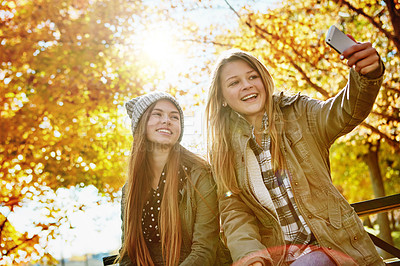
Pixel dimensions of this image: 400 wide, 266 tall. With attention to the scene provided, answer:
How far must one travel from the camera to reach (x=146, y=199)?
315cm

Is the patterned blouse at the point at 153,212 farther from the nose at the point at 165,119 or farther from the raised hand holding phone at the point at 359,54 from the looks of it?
the raised hand holding phone at the point at 359,54

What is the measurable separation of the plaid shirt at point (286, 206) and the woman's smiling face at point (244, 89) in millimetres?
121

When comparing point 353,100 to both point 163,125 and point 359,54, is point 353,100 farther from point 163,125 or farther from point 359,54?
point 163,125

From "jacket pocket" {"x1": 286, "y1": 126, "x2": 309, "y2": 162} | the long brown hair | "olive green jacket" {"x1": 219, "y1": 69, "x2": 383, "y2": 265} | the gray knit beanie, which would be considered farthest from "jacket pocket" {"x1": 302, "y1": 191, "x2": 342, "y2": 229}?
the gray knit beanie

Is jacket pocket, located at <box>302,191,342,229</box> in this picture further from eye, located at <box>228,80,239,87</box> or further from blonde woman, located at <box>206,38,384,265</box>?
eye, located at <box>228,80,239,87</box>

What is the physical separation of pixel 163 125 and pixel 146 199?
27.1 inches

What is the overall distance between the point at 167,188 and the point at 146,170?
38cm

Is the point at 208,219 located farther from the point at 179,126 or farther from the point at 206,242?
the point at 179,126

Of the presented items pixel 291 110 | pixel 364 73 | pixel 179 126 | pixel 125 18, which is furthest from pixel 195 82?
pixel 364 73

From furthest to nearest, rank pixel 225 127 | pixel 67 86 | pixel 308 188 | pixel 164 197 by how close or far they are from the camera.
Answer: pixel 67 86
pixel 164 197
pixel 225 127
pixel 308 188

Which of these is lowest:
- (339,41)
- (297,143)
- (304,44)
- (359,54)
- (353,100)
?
(297,143)

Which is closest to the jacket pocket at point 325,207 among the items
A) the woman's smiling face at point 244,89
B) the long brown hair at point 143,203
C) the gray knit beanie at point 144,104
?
the woman's smiling face at point 244,89

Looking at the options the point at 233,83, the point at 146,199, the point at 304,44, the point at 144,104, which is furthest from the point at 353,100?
the point at 304,44

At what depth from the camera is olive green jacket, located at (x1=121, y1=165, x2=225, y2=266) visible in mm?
2711
